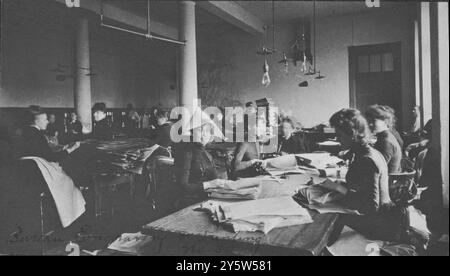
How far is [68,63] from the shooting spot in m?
7.00

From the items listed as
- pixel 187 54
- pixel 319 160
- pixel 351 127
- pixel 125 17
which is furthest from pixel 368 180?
pixel 125 17

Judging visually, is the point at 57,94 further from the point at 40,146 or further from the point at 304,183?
the point at 304,183

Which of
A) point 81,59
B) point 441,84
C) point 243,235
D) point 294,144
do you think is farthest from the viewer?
point 81,59

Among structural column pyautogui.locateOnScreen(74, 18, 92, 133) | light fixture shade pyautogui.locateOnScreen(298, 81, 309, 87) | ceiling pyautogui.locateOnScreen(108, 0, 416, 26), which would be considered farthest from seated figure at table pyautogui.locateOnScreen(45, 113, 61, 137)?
light fixture shade pyautogui.locateOnScreen(298, 81, 309, 87)

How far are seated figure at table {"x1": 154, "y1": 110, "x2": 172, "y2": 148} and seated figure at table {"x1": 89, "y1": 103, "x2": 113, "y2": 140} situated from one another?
1.58 ft

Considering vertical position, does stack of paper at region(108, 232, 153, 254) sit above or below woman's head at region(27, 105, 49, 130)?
below

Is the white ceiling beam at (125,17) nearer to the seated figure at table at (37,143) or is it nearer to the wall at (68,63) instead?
the wall at (68,63)

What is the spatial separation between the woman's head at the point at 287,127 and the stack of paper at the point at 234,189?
1158 mm

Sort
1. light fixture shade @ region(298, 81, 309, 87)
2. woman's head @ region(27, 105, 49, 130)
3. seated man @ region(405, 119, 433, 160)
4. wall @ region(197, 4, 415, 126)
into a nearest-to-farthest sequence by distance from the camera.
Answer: seated man @ region(405, 119, 433, 160) < woman's head @ region(27, 105, 49, 130) < wall @ region(197, 4, 415, 126) < light fixture shade @ region(298, 81, 309, 87)

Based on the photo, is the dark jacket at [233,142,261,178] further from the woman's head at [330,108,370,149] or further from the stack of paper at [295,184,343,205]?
the stack of paper at [295,184,343,205]

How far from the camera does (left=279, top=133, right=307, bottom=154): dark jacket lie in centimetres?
258

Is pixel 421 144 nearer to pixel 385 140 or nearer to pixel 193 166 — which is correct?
pixel 385 140

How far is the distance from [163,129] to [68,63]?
4897 millimetres
